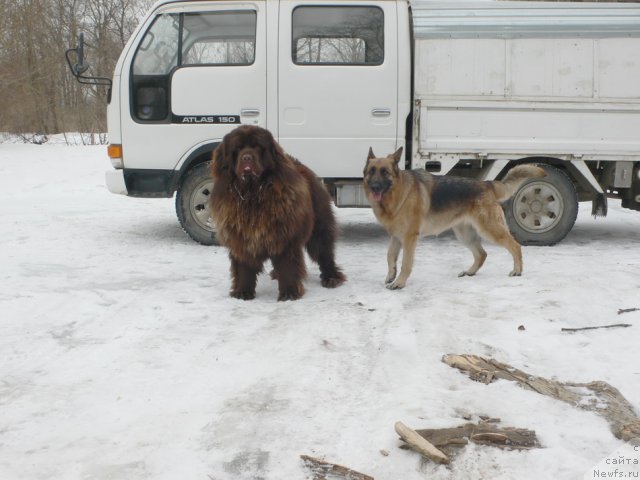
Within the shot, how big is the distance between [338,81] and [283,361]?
4125 millimetres

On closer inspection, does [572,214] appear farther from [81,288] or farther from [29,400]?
[29,400]

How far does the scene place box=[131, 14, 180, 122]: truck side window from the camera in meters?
7.19

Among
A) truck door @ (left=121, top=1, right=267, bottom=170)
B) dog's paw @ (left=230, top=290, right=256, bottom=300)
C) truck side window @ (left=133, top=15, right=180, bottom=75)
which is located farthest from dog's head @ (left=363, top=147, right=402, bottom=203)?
truck side window @ (left=133, top=15, right=180, bottom=75)

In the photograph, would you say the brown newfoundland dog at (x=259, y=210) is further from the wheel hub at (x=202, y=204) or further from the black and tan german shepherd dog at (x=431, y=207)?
the wheel hub at (x=202, y=204)

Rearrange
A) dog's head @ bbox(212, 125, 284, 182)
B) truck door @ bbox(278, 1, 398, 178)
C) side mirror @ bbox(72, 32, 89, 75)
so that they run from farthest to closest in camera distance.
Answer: truck door @ bbox(278, 1, 398, 178), side mirror @ bbox(72, 32, 89, 75), dog's head @ bbox(212, 125, 284, 182)

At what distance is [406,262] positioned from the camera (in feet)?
18.3

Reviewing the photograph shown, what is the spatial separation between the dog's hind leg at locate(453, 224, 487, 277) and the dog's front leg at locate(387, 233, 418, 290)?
658 millimetres

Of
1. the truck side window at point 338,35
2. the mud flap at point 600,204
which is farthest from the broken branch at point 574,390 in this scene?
the mud flap at point 600,204

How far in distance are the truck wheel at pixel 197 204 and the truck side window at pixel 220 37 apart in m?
1.18

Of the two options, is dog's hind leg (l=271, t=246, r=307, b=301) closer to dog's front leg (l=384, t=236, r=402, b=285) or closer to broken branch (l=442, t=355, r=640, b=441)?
dog's front leg (l=384, t=236, r=402, b=285)

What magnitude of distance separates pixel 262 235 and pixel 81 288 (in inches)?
61.6

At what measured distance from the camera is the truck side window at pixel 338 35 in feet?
23.1

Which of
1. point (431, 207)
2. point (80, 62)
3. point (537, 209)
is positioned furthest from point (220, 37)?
point (537, 209)

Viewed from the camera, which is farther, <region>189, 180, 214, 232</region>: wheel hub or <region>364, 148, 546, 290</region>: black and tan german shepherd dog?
<region>189, 180, 214, 232</region>: wheel hub
